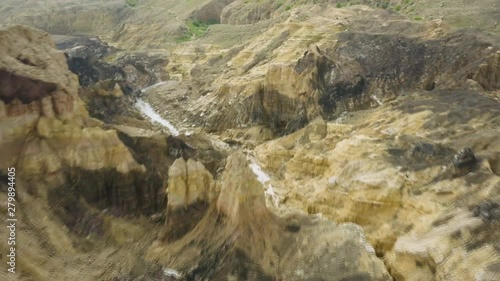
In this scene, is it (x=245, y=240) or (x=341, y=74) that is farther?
(x=341, y=74)

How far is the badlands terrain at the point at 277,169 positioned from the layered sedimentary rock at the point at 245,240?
0.04 metres

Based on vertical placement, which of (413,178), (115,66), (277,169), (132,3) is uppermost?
(413,178)

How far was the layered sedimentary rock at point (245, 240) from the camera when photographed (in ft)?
35.4

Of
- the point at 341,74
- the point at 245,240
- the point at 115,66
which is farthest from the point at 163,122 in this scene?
the point at 245,240

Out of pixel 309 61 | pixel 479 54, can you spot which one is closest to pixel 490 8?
pixel 479 54

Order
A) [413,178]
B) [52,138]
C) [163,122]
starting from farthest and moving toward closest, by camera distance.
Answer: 1. [163,122]
2. [413,178]
3. [52,138]

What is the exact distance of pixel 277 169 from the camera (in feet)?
82.6

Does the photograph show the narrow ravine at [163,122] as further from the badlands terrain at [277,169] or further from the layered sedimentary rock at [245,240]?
the layered sedimentary rock at [245,240]

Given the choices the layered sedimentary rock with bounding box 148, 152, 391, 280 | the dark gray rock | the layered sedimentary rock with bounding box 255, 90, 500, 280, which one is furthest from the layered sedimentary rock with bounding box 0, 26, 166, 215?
the dark gray rock

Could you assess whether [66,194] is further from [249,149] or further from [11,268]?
[249,149]

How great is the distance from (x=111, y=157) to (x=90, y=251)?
3.81 meters

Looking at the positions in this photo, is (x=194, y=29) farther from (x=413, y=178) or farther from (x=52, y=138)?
(x=52, y=138)

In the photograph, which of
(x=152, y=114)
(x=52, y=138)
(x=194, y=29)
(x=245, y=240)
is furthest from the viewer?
(x=194, y=29)

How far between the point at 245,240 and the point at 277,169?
45.9ft
